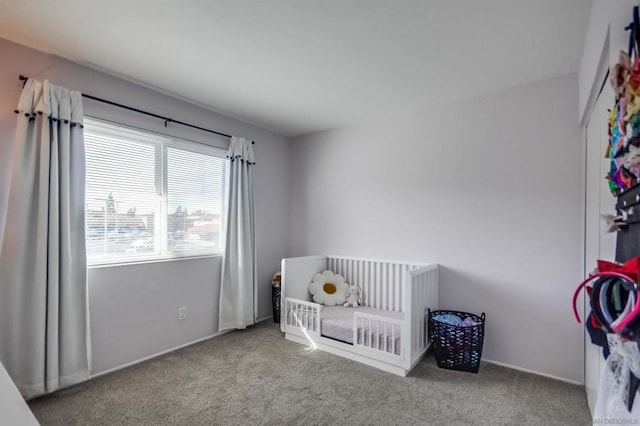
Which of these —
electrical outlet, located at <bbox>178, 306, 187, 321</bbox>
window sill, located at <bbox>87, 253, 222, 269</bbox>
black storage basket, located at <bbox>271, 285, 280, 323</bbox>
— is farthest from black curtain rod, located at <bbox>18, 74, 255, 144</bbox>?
black storage basket, located at <bbox>271, 285, 280, 323</bbox>

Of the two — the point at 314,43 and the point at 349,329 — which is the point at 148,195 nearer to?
the point at 314,43

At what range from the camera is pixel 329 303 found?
3416mm

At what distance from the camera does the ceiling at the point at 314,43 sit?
1.75 meters

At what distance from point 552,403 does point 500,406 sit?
368mm

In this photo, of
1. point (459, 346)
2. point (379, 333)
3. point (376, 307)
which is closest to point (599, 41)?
point (459, 346)

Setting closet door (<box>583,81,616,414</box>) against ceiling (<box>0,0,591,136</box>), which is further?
ceiling (<box>0,0,591,136</box>)

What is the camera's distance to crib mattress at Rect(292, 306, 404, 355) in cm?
257

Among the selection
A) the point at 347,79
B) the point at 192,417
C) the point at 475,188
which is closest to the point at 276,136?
the point at 347,79

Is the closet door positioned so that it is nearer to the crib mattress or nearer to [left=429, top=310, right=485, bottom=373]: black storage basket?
[left=429, top=310, right=485, bottom=373]: black storage basket

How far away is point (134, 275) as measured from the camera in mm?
2686

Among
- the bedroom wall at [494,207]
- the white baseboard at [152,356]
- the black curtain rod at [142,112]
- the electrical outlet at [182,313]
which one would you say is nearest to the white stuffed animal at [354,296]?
the bedroom wall at [494,207]

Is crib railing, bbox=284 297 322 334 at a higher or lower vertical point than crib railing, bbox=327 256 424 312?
lower

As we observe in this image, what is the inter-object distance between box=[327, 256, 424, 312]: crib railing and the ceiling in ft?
Result: 5.58

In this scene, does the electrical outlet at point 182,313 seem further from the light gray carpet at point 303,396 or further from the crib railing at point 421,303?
the crib railing at point 421,303
